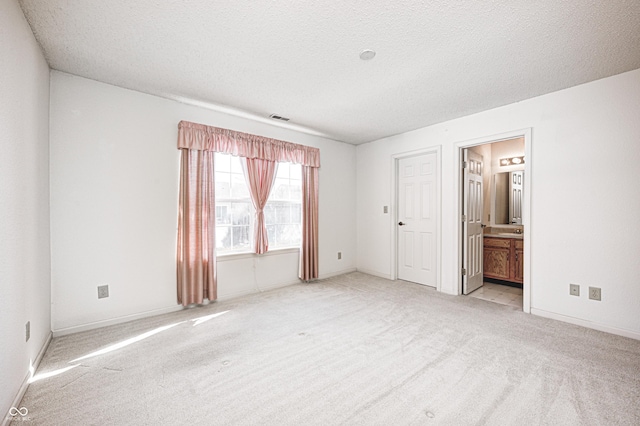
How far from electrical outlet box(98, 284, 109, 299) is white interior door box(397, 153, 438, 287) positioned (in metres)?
4.05

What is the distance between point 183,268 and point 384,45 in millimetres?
3070

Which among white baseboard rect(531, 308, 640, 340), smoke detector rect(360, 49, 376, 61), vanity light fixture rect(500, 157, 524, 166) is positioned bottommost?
white baseboard rect(531, 308, 640, 340)

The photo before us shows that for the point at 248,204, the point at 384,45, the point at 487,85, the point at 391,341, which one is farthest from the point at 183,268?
the point at 487,85

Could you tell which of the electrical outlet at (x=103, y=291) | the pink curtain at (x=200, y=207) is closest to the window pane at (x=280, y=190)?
the pink curtain at (x=200, y=207)

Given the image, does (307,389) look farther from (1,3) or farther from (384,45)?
(1,3)

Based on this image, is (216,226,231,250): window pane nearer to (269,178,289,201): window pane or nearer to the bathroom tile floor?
(269,178,289,201): window pane

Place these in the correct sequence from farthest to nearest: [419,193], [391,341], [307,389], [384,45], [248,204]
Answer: [419,193] < [248,204] < [391,341] < [384,45] < [307,389]

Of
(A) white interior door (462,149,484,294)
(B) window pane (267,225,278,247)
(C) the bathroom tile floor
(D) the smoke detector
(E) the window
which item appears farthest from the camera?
(B) window pane (267,225,278,247)

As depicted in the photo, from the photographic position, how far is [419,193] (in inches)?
174

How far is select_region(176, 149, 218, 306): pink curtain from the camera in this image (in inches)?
127

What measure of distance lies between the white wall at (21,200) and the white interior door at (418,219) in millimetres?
4391

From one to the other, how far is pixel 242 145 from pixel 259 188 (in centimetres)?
63

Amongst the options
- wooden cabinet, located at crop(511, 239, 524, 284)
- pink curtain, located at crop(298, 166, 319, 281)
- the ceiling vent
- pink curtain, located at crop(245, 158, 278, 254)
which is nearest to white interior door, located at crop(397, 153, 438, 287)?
wooden cabinet, located at crop(511, 239, 524, 284)

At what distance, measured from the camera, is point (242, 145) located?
12.1ft
